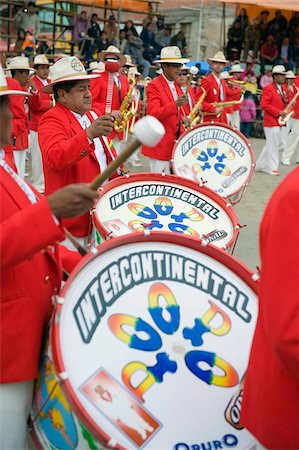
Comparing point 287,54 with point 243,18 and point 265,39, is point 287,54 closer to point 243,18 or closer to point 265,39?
point 265,39

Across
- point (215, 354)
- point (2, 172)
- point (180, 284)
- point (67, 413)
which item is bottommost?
point (67, 413)

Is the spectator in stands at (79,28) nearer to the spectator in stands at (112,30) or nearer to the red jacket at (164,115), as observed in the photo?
the spectator in stands at (112,30)

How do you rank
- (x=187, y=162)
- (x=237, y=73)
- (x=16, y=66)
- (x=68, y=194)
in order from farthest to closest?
(x=237, y=73) → (x=16, y=66) → (x=187, y=162) → (x=68, y=194)

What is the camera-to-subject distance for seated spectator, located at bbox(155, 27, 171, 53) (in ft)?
70.2

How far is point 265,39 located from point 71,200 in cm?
2254

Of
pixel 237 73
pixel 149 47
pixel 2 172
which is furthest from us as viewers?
pixel 149 47

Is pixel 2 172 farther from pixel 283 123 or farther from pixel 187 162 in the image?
pixel 283 123

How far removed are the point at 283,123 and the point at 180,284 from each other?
1068cm

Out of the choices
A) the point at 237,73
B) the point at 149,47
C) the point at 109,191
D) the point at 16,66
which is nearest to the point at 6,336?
the point at 109,191

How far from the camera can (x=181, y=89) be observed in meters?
7.47

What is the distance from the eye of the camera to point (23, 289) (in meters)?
2.11

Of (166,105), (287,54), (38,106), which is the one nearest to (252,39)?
(287,54)

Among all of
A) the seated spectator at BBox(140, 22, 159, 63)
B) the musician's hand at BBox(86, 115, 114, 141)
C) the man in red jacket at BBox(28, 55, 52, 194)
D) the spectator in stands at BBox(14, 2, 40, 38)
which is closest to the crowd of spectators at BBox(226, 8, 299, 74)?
the seated spectator at BBox(140, 22, 159, 63)

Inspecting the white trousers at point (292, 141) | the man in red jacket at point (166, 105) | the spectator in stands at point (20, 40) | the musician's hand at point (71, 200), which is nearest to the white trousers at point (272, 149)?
the white trousers at point (292, 141)
